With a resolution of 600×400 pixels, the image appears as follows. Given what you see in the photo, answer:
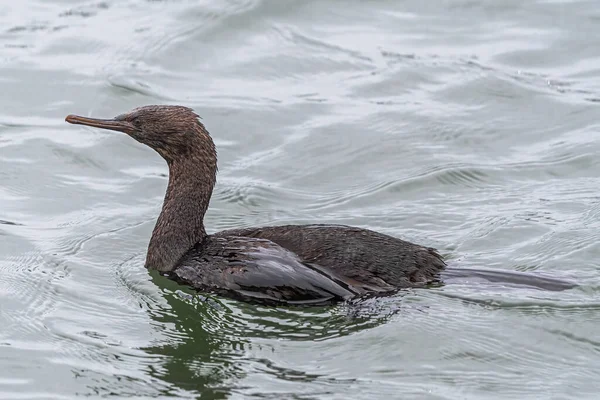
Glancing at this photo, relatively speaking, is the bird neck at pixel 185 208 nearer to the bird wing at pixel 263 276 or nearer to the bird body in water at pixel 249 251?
the bird body in water at pixel 249 251

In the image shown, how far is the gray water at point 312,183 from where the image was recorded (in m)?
7.19

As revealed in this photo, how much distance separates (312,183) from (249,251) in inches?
99.0

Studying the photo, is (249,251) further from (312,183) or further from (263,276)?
(312,183)

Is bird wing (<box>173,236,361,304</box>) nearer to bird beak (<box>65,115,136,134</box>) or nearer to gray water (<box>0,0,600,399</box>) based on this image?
gray water (<box>0,0,600,399</box>)

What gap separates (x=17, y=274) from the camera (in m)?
8.68

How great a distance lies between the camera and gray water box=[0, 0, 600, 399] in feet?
23.6

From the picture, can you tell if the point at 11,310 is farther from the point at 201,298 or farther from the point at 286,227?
the point at 286,227

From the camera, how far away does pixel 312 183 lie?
1055 centimetres

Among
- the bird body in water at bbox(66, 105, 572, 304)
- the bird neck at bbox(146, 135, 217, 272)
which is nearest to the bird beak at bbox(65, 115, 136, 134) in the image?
the bird body in water at bbox(66, 105, 572, 304)

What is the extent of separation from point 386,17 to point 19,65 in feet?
13.8

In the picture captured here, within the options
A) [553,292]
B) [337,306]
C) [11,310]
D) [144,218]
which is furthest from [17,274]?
[553,292]

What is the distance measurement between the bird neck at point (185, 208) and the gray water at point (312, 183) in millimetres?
240

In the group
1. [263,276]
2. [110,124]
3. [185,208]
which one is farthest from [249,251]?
[110,124]

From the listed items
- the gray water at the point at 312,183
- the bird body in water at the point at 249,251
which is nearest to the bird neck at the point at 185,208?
the bird body in water at the point at 249,251
